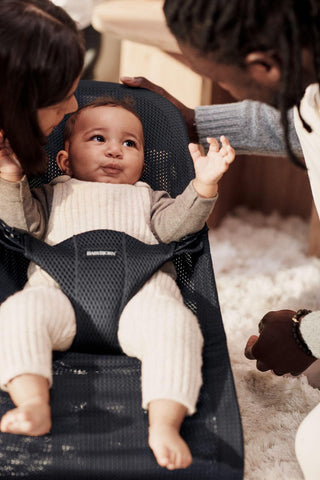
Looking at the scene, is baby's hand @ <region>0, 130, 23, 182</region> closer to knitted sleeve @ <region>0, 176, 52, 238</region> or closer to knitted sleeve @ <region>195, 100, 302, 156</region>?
knitted sleeve @ <region>0, 176, 52, 238</region>

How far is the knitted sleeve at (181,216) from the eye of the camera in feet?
3.79

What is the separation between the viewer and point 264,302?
1.75m

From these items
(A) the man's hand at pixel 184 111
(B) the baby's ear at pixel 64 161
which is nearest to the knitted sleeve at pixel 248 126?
(A) the man's hand at pixel 184 111

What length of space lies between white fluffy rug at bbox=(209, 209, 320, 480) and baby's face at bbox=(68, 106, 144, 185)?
55 centimetres

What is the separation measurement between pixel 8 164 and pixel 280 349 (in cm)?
65

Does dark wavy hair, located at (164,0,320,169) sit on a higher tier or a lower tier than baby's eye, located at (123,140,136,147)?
higher

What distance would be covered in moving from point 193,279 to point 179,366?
28 cm

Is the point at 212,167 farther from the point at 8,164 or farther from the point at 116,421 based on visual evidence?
the point at 116,421

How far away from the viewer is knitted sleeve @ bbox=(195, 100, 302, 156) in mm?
1370

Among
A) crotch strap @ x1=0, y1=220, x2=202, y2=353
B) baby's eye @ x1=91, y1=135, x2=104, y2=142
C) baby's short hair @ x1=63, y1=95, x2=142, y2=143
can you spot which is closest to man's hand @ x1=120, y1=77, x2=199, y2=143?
baby's short hair @ x1=63, y1=95, x2=142, y2=143

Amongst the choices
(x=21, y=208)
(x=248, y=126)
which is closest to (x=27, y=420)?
(x=21, y=208)

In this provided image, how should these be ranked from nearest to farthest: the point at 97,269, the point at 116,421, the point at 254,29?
the point at 254,29 < the point at 116,421 < the point at 97,269

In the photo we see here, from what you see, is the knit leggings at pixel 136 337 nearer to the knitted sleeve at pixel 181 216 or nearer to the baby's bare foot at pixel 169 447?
the baby's bare foot at pixel 169 447

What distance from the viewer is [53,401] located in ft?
3.19
